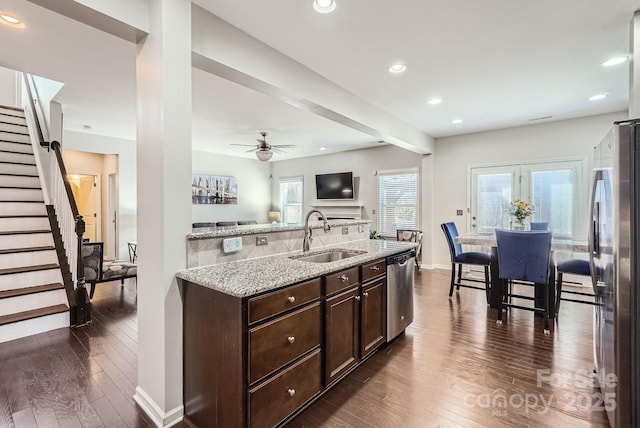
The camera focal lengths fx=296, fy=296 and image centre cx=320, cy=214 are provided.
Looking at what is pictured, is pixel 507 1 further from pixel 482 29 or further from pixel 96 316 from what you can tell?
pixel 96 316

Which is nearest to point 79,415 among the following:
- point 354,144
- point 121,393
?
point 121,393

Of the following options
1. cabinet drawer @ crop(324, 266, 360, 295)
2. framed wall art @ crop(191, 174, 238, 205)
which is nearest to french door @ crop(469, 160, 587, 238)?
cabinet drawer @ crop(324, 266, 360, 295)

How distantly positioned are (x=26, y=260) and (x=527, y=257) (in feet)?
17.9

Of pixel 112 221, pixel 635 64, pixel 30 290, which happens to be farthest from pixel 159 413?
pixel 112 221

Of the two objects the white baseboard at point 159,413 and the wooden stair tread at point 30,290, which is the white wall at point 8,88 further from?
the white baseboard at point 159,413

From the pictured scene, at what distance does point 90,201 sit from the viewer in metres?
7.23

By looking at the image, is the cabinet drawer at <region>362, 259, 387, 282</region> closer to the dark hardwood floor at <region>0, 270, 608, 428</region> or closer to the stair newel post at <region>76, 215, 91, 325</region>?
the dark hardwood floor at <region>0, 270, 608, 428</region>

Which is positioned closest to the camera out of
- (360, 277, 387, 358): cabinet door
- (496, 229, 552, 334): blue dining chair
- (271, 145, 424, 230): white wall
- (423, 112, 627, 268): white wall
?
(360, 277, 387, 358): cabinet door

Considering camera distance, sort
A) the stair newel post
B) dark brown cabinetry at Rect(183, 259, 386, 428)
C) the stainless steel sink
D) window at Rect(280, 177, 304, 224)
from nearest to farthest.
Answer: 1. dark brown cabinetry at Rect(183, 259, 386, 428)
2. the stainless steel sink
3. the stair newel post
4. window at Rect(280, 177, 304, 224)

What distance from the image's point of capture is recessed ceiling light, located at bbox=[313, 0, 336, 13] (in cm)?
207

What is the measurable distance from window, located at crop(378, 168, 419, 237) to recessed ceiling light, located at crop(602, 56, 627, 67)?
3.56 metres

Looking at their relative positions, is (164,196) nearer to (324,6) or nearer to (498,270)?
(324,6)

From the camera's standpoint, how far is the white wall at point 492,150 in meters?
4.64

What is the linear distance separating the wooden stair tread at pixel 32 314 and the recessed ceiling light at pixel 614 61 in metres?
6.05
